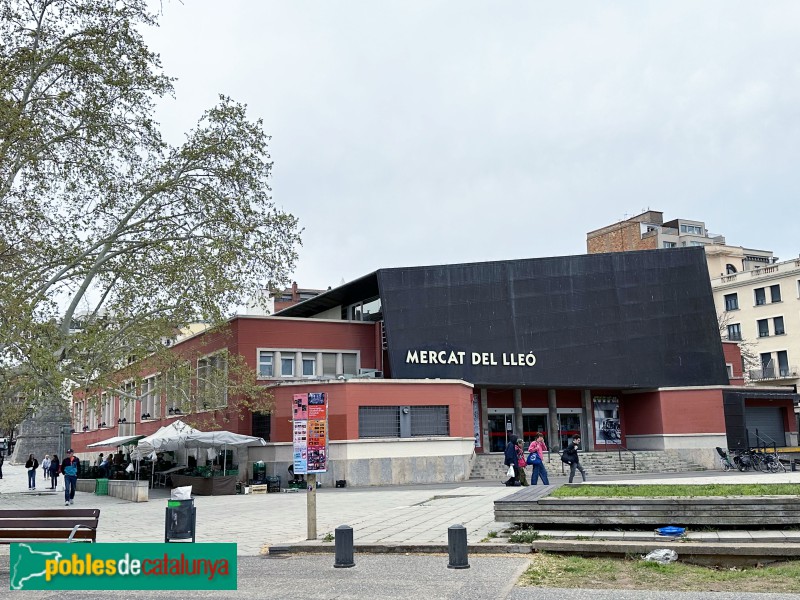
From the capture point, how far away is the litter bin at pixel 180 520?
12.4 meters

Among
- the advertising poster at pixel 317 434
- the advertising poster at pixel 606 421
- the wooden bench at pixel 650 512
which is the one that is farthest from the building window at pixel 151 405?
the wooden bench at pixel 650 512

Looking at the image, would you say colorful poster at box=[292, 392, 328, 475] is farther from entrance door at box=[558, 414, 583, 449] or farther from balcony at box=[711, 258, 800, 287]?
balcony at box=[711, 258, 800, 287]

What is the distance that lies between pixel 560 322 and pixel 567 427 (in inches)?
268

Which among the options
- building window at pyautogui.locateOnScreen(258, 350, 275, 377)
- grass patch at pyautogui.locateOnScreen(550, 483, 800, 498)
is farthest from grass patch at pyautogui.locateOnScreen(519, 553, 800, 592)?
building window at pyautogui.locateOnScreen(258, 350, 275, 377)

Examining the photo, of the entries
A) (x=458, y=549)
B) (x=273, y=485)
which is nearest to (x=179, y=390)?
(x=273, y=485)

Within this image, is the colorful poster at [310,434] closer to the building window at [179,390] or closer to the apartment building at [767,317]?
the building window at [179,390]

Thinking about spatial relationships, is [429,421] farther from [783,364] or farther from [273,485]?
[783,364]

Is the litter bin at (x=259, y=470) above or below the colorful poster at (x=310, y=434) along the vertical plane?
below

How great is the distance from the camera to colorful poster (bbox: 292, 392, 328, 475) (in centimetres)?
1408

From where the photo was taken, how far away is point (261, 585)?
33.4ft

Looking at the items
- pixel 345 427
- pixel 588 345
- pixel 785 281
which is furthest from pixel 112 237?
pixel 785 281

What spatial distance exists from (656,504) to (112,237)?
1942 centimetres

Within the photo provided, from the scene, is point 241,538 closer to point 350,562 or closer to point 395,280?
point 350,562

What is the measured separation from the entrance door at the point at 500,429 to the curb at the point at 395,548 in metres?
30.9
